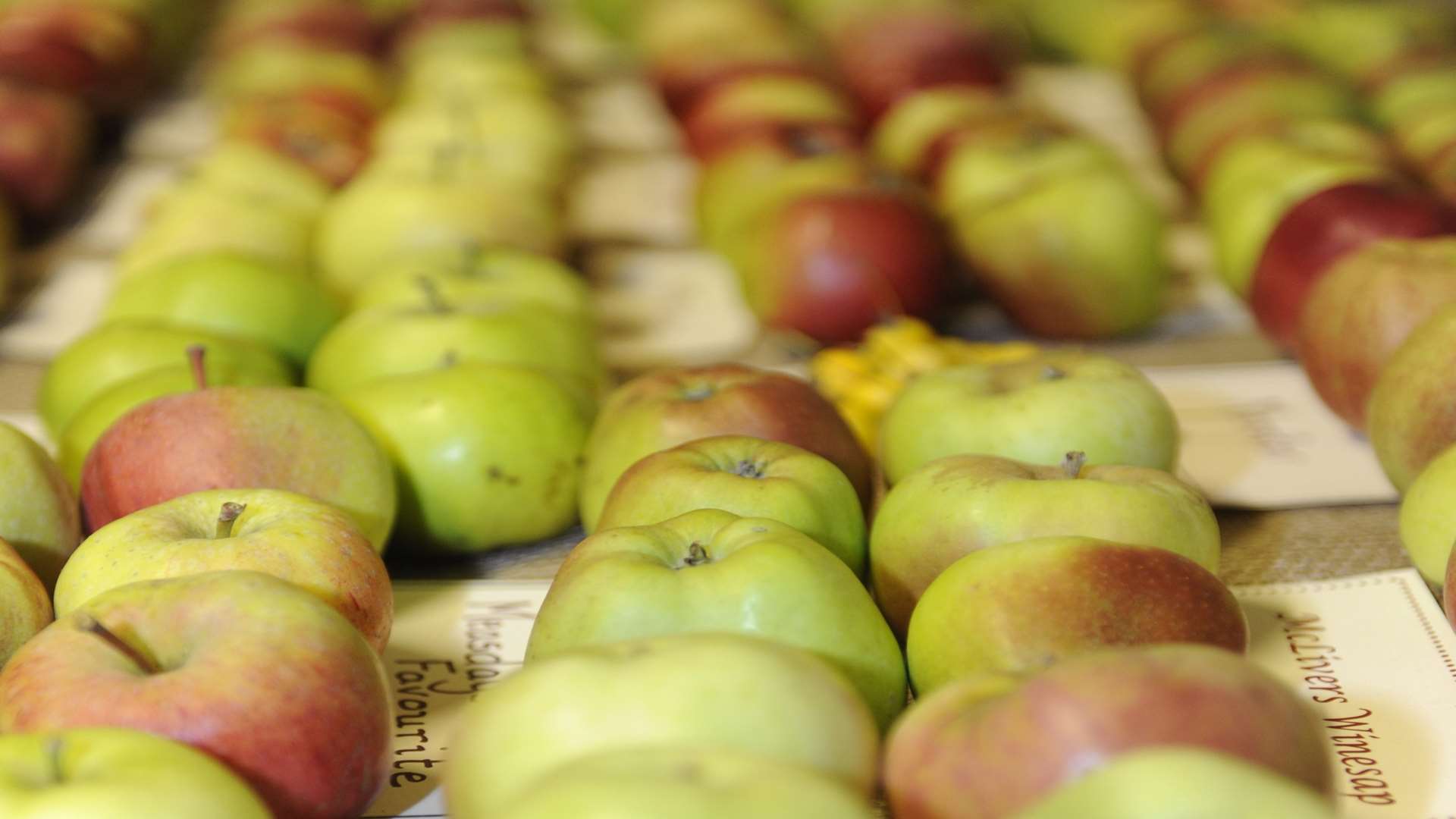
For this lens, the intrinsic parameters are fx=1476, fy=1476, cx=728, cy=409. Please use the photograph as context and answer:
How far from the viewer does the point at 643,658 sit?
63 centimetres

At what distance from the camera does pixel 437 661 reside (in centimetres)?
98

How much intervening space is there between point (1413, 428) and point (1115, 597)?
46 centimetres

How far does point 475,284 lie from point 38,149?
0.88m

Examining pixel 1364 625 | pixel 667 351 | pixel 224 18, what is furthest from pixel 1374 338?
pixel 224 18

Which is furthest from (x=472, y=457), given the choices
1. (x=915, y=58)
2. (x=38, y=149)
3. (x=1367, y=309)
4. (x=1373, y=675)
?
(x=915, y=58)

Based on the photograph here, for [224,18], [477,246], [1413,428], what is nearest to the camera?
[1413,428]

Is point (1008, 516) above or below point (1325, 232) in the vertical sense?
above

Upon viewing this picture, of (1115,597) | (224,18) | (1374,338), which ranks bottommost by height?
(224,18)

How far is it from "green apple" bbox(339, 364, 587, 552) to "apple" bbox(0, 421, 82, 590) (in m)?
0.24

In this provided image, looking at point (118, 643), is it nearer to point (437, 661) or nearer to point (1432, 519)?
point (437, 661)

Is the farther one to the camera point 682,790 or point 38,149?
point 38,149

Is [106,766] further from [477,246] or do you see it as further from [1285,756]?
[477,246]

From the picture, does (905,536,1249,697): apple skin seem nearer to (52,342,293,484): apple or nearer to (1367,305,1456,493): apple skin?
(1367,305,1456,493): apple skin

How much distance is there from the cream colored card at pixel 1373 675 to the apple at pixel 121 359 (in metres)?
0.81
